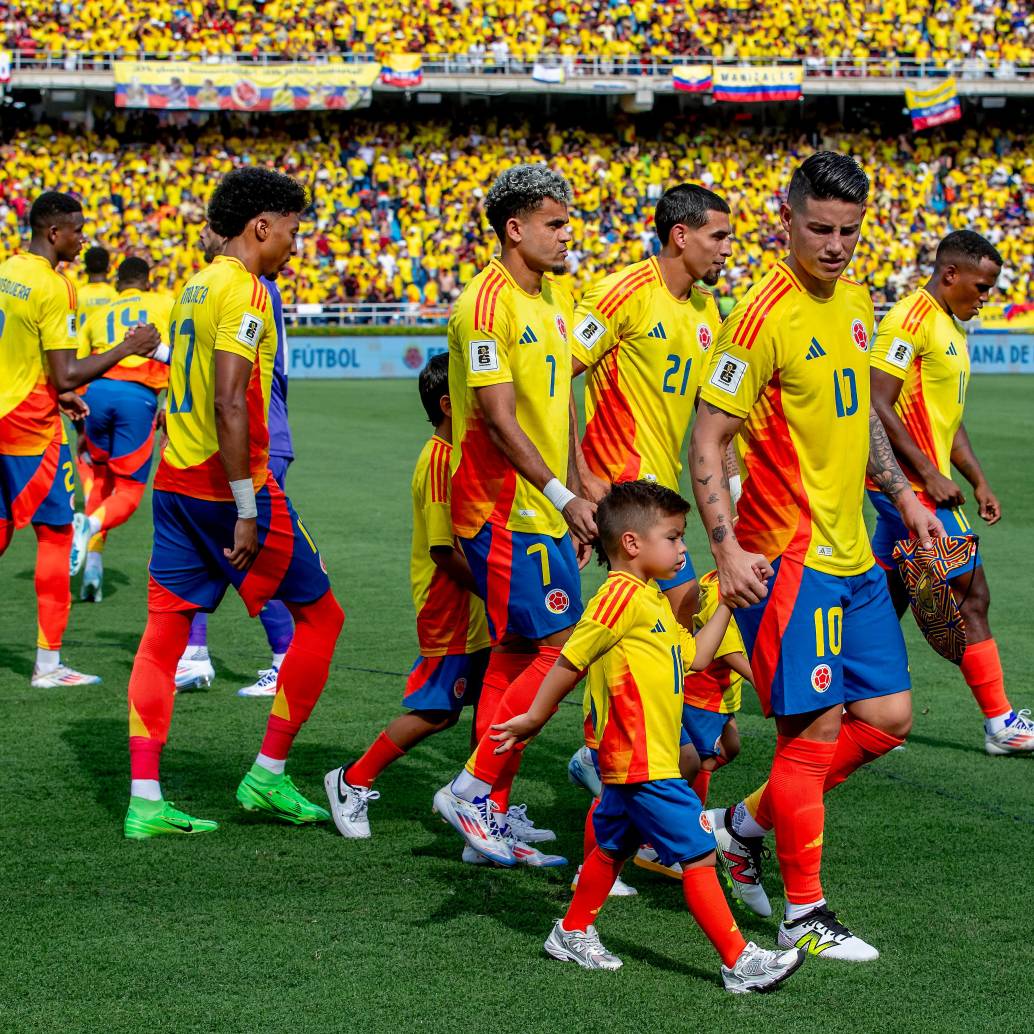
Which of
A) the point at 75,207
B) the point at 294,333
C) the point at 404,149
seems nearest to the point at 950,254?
the point at 75,207

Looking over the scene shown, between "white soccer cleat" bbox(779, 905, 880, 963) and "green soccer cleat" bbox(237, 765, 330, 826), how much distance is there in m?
1.95

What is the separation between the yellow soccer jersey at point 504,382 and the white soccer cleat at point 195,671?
3067mm

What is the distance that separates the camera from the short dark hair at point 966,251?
259 inches

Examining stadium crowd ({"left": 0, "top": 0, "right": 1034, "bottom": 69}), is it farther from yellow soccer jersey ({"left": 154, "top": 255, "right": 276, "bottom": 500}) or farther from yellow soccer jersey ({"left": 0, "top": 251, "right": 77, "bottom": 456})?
yellow soccer jersey ({"left": 154, "top": 255, "right": 276, "bottom": 500})

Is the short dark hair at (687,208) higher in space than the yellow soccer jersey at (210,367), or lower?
higher

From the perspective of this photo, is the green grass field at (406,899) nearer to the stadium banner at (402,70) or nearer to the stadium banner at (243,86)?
the stadium banner at (243,86)

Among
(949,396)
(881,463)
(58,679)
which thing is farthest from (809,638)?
(58,679)

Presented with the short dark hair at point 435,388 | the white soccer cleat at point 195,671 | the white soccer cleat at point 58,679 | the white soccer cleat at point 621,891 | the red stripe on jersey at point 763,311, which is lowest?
the white soccer cleat at point 58,679

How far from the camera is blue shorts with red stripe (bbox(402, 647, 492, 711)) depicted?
17.9ft

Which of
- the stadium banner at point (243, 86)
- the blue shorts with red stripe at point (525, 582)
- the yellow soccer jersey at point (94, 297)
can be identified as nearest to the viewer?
the blue shorts with red stripe at point (525, 582)

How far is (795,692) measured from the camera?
4328mm

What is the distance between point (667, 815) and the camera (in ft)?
13.5

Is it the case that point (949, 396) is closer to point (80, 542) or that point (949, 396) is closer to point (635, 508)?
point (635, 508)

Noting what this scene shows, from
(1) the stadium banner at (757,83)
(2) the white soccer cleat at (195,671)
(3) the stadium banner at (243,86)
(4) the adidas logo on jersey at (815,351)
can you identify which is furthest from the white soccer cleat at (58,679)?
(1) the stadium banner at (757,83)
